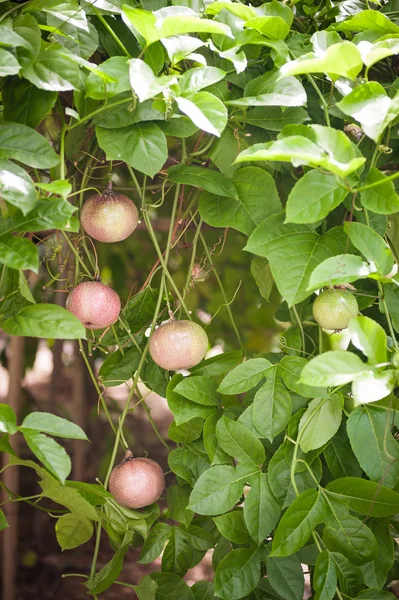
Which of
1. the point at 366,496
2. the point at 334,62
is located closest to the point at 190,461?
the point at 366,496

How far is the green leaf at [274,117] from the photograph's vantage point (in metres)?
0.80

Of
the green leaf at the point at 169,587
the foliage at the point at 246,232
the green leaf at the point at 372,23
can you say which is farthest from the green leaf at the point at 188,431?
the green leaf at the point at 372,23

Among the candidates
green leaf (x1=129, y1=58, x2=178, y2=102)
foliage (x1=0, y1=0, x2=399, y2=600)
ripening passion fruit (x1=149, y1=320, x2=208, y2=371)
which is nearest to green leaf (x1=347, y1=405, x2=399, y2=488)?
A: foliage (x1=0, y1=0, x2=399, y2=600)

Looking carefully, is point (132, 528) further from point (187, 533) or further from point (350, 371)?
point (350, 371)

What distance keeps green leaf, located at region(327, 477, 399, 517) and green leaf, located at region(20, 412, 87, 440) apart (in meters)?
0.34

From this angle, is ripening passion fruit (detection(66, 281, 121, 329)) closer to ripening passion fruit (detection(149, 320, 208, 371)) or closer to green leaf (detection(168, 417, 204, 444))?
ripening passion fruit (detection(149, 320, 208, 371))

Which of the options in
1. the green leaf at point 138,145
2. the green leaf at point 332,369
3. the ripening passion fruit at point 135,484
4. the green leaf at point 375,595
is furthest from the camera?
the ripening passion fruit at point 135,484

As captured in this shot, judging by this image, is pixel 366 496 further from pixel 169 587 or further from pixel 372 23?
pixel 372 23

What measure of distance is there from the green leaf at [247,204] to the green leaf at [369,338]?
230 millimetres

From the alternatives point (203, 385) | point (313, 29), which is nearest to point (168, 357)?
point (203, 385)

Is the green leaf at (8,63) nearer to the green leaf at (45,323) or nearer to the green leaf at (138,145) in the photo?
the green leaf at (138,145)

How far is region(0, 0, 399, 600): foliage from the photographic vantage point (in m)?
0.66

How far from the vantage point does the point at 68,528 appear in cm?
96

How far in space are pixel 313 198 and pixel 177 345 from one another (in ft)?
0.95
